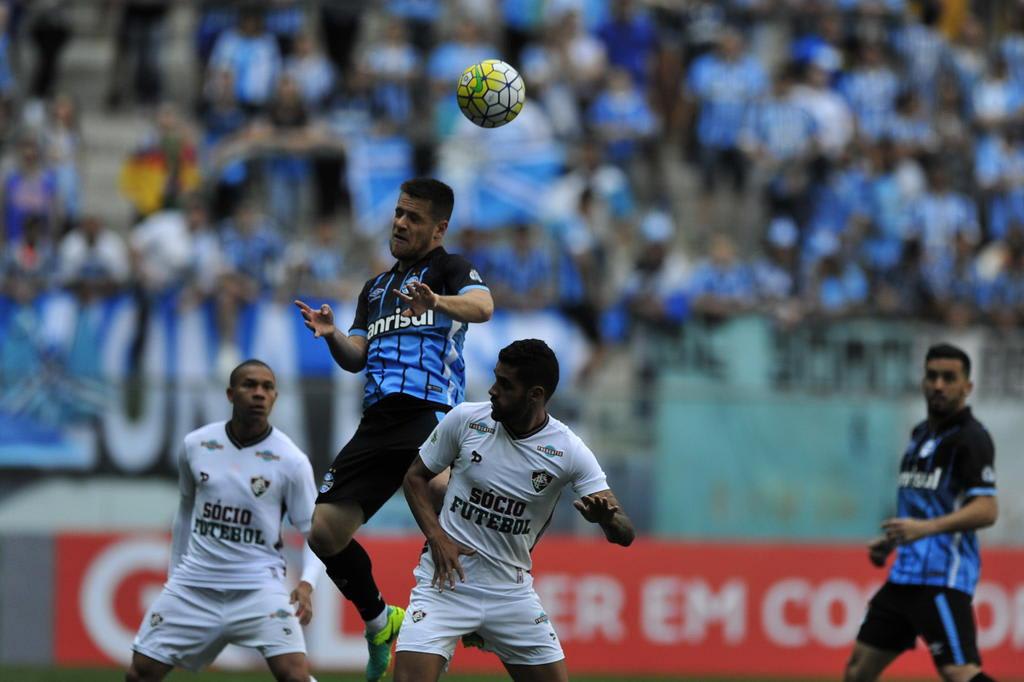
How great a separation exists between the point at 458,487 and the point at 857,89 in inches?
552

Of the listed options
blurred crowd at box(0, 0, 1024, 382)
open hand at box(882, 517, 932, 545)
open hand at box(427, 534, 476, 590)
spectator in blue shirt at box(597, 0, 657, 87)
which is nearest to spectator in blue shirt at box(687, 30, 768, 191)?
blurred crowd at box(0, 0, 1024, 382)

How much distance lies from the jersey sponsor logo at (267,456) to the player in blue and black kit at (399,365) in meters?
0.57

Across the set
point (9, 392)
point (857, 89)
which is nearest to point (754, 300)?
point (857, 89)

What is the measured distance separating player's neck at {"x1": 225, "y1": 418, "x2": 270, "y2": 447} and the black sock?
0.92 meters

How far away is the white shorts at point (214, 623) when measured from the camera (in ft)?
33.5

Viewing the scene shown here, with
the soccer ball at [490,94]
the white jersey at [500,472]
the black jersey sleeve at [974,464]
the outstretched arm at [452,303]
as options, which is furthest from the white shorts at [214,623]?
the black jersey sleeve at [974,464]

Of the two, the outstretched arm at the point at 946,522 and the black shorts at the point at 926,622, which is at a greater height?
the outstretched arm at the point at 946,522

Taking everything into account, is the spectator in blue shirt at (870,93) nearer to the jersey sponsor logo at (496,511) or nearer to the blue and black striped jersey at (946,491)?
the blue and black striped jersey at (946,491)

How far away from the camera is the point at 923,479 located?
1070 centimetres

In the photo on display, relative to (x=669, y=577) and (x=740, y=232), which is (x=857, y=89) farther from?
(x=669, y=577)

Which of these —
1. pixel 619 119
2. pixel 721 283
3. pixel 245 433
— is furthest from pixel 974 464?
pixel 619 119

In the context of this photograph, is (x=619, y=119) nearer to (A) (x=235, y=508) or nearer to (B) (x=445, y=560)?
(A) (x=235, y=508)

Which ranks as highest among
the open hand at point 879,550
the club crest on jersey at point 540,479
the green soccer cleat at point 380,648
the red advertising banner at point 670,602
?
the club crest on jersey at point 540,479

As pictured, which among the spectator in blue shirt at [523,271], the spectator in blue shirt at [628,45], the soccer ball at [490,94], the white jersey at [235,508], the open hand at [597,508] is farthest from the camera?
the spectator in blue shirt at [628,45]
